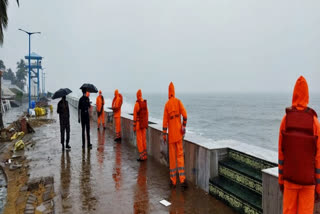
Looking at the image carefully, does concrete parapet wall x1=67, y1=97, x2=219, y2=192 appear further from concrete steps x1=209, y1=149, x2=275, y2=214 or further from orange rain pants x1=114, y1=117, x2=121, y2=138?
orange rain pants x1=114, y1=117, x2=121, y2=138

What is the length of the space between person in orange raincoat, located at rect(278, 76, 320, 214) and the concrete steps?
0.96 meters

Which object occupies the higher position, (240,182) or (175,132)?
(175,132)

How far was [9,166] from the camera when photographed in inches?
302

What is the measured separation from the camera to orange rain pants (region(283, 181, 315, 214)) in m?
2.92

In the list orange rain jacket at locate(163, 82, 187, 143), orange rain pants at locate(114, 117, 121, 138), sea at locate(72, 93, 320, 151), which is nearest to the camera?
orange rain jacket at locate(163, 82, 187, 143)

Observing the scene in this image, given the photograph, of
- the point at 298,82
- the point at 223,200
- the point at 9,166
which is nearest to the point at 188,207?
the point at 223,200

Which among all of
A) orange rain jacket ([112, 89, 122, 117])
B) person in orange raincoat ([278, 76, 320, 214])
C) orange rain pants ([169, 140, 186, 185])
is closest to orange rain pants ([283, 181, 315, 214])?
person in orange raincoat ([278, 76, 320, 214])

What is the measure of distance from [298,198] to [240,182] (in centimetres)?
157

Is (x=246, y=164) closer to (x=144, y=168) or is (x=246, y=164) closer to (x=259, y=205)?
(x=259, y=205)

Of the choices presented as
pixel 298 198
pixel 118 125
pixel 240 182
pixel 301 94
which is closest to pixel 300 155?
pixel 298 198

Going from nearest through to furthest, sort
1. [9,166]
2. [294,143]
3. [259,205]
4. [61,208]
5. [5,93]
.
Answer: [294,143], [259,205], [61,208], [9,166], [5,93]

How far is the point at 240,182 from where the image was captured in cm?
457

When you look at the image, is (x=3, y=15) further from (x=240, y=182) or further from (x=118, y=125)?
(x=240, y=182)

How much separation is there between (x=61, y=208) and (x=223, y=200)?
2911 mm
